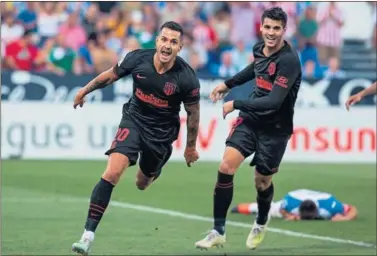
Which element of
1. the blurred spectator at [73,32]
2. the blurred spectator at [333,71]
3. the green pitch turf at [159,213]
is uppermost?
the blurred spectator at [73,32]

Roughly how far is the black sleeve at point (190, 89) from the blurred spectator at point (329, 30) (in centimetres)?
1467

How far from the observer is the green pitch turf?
12.2m

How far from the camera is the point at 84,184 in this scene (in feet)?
59.2

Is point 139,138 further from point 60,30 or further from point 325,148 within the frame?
point 60,30

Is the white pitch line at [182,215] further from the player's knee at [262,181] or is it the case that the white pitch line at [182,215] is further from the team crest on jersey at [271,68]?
the team crest on jersey at [271,68]

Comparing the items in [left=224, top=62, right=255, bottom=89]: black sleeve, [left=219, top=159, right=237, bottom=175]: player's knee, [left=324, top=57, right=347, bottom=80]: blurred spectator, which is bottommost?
[left=324, top=57, right=347, bottom=80]: blurred spectator

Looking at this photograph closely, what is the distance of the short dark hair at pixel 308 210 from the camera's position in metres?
14.4

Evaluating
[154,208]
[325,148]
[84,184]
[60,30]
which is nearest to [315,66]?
[325,148]

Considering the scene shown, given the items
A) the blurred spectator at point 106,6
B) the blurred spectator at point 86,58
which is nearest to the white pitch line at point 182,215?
the blurred spectator at point 86,58

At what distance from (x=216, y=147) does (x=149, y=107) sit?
33.5 ft

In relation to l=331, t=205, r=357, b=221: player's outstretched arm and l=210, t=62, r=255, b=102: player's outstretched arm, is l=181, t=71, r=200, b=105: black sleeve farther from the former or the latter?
l=331, t=205, r=357, b=221: player's outstretched arm

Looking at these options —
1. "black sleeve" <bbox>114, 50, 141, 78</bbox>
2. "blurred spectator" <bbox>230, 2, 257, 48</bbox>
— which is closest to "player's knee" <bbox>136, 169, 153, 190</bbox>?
"black sleeve" <bbox>114, 50, 141, 78</bbox>

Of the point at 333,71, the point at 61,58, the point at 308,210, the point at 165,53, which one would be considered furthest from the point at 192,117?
the point at 333,71

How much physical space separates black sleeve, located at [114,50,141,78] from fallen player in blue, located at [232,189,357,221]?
3.86 m
